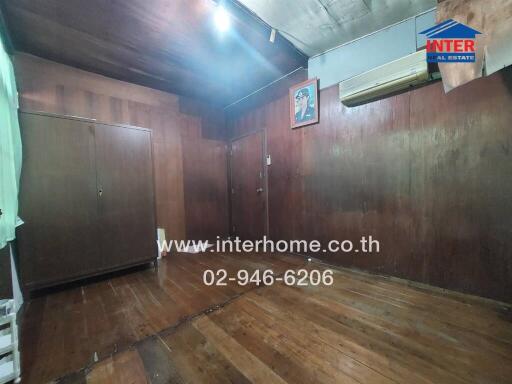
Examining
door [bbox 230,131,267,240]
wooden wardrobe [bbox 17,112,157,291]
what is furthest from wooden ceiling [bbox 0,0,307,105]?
door [bbox 230,131,267,240]

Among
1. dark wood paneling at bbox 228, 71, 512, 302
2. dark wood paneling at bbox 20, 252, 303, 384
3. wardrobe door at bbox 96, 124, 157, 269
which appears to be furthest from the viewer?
wardrobe door at bbox 96, 124, 157, 269

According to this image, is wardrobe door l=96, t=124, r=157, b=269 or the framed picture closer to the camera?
wardrobe door l=96, t=124, r=157, b=269

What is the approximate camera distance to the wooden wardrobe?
6.37ft

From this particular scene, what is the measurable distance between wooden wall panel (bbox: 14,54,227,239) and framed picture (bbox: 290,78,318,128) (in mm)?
1637

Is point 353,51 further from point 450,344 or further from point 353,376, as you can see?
point 353,376

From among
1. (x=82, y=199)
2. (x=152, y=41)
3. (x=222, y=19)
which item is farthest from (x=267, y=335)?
(x=152, y=41)

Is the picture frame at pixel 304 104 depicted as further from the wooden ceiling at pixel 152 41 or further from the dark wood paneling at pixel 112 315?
the dark wood paneling at pixel 112 315

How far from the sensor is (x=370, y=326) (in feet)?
4.82

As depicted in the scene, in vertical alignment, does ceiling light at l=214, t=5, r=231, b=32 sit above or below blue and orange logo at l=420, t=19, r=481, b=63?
above

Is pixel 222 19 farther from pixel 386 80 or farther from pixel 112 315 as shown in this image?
pixel 112 315

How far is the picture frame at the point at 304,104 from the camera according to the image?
8.64 ft

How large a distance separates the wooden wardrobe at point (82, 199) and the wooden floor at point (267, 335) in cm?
34

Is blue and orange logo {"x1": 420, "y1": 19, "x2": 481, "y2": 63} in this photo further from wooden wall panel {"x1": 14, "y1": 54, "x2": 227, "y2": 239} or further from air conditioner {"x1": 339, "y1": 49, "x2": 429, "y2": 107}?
wooden wall panel {"x1": 14, "y1": 54, "x2": 227, "y2": 239}

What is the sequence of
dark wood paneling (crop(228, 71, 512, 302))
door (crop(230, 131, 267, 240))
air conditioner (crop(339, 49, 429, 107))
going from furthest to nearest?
1. door (crop(230, 131, 267, 240))
2. air conditioner (crop(339, 49, 429, 107))
3. dark wood paneling (crop(228, 71, 512, 302))
